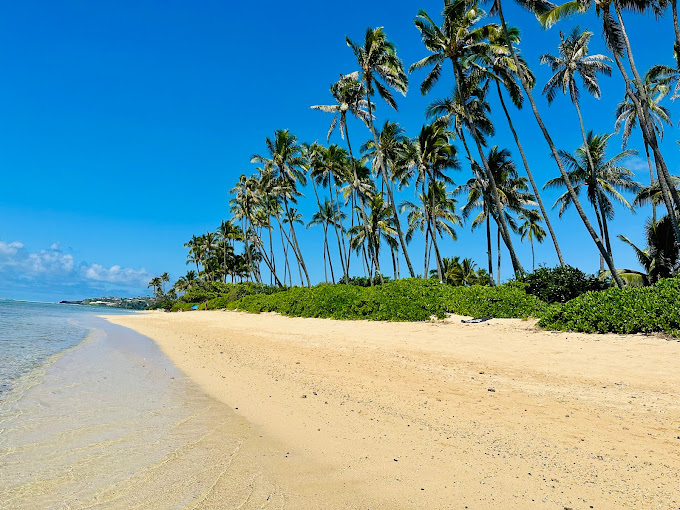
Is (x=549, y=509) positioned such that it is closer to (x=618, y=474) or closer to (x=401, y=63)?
(x=618, y=474)

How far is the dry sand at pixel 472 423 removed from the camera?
2.60 meters

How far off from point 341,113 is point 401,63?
5.96 metres

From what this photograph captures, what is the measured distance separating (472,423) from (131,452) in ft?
11.1

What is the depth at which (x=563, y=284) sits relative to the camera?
14.3 m

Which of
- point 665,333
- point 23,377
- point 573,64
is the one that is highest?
point 573,64

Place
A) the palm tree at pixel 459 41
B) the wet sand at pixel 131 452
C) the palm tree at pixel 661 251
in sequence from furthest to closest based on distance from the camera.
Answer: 1. the palm tree at pixel 661 251
2. the palm tree at pixel 459 41
3. the wet sand at pixel 131 452

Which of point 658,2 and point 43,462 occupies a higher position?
point 658,2

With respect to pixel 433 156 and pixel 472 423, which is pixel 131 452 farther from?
pixel 433 156

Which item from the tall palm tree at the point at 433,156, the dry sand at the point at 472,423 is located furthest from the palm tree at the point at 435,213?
the dry sand at the point at 472,423

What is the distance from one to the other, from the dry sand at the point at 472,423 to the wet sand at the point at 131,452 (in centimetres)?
26

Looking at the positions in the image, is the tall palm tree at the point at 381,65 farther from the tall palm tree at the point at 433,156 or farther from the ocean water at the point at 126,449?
the ocean water at the point at 126,449

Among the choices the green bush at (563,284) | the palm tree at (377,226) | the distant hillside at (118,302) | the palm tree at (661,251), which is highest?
the palm tree at (377,226)

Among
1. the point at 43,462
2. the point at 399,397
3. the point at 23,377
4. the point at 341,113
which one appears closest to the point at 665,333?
the point at 399,397

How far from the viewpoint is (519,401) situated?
4527 mm
